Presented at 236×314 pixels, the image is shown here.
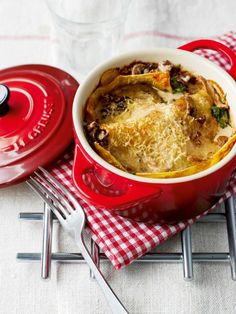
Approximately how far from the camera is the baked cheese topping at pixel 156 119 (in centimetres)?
102

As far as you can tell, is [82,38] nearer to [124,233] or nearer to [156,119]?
[156,119]

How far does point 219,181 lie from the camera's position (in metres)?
1.00

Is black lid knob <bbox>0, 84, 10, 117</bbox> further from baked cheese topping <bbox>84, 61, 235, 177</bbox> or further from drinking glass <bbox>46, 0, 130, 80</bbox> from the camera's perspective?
drinking glass <bbox>46, 0, 130, 80</bbox>

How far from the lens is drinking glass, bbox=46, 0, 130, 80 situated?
1483mm

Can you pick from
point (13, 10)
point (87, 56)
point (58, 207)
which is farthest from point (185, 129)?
point (13, 10)

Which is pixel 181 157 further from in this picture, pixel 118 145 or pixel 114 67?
pixel 114 67

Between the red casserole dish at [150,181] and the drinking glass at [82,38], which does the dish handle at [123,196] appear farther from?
the drinking glass at [82,38]

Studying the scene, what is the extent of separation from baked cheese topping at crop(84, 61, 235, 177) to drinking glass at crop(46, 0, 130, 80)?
1.21 feet

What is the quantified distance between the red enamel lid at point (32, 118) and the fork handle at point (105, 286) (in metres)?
0.22

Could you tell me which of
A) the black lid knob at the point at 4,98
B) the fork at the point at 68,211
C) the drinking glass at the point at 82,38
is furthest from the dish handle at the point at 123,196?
the drinking glass at the point at 82,38

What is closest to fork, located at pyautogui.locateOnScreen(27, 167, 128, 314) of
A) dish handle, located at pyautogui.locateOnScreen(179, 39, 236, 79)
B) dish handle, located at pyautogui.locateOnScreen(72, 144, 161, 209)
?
dish handle, located at pyautogui.locateOnScreen(72, 144, 161, 209)

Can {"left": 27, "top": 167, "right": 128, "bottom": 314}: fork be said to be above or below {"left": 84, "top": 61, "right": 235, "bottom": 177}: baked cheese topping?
below

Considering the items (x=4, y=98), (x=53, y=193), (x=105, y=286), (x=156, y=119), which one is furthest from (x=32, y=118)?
(x=105, y=286)

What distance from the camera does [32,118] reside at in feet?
3.99
